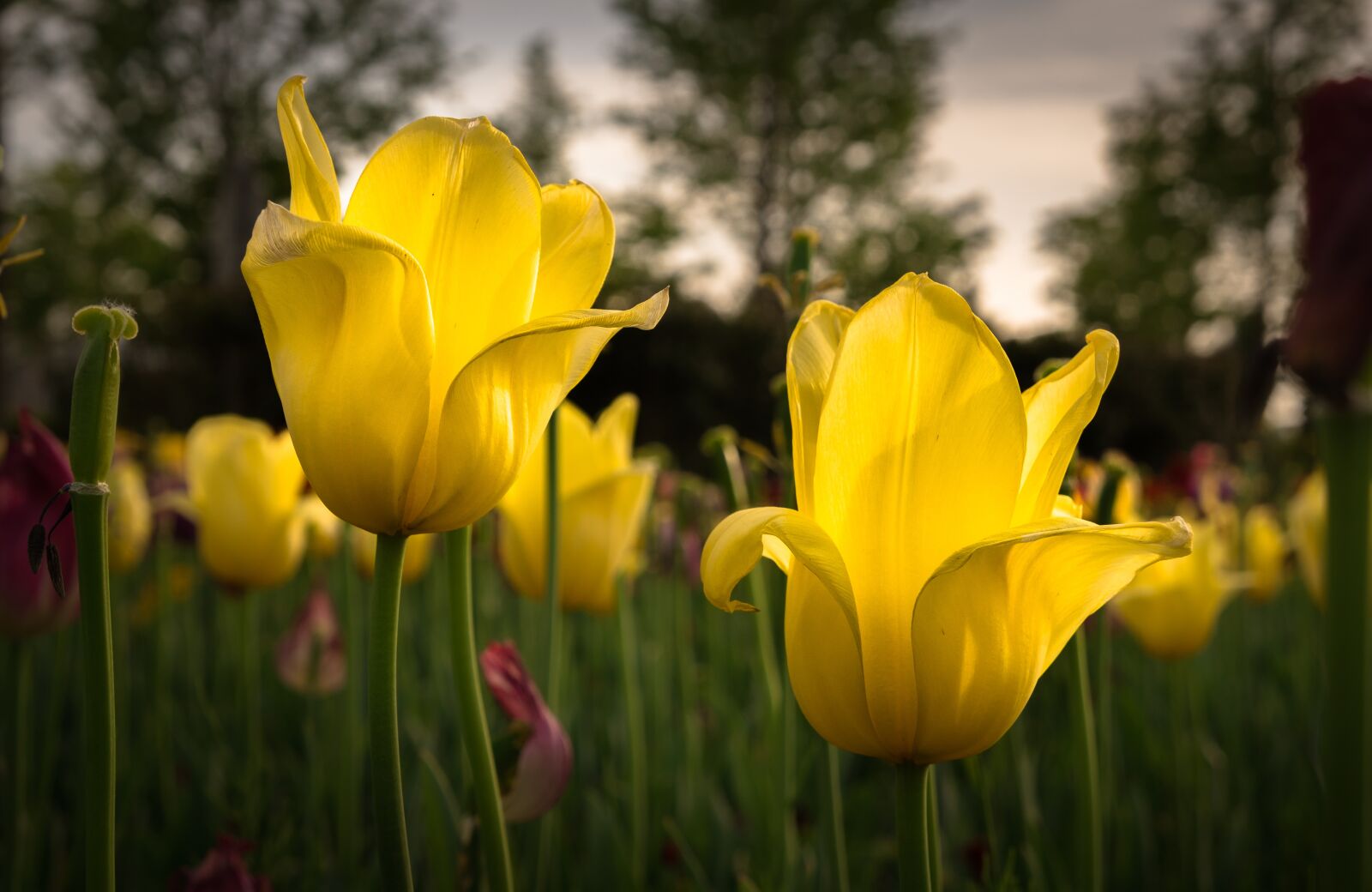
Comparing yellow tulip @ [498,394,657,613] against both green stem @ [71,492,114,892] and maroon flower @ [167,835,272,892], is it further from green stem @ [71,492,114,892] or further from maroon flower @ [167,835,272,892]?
green stem @ [71,492,114,892]

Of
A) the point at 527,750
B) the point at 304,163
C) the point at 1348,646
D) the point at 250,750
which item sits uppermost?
the point at 304,163

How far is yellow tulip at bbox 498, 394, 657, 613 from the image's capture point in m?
1.34

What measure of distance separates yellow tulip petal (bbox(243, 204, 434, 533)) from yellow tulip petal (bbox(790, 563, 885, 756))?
251 mm

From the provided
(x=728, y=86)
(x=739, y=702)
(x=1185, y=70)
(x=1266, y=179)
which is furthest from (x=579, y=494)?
(x=1185, y=70)

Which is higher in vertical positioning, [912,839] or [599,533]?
→ [599,533]

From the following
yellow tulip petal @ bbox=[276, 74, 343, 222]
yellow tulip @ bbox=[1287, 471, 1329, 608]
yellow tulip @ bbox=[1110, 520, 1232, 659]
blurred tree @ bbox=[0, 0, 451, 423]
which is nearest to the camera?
yellow tulip petal @ bbox=[276, 74, 343, 222]

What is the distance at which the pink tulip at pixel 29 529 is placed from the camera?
37.4 inches

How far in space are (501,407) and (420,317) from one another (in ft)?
0.25

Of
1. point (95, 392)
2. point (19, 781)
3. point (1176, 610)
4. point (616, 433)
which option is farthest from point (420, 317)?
point (1176, 610)

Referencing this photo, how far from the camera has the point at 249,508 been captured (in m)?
1.80

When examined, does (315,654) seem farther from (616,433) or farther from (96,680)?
(96,680)

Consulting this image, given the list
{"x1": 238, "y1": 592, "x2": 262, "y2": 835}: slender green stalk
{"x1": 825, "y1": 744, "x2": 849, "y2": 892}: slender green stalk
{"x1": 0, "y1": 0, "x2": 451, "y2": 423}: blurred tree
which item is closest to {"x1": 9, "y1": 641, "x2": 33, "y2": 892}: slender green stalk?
{"x1": 238, "y1": 592, "x2": 262, "y2": 835}: slender green stalk

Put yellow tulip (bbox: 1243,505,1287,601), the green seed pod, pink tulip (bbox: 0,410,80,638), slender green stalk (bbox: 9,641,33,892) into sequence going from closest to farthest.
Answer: the green seed pod
pink tulip (bbox: 0,410,80,638)
slender green stalk (bbox: 9,641,33,892)
yellow tulip (bbox: 1243,505,1287,601)

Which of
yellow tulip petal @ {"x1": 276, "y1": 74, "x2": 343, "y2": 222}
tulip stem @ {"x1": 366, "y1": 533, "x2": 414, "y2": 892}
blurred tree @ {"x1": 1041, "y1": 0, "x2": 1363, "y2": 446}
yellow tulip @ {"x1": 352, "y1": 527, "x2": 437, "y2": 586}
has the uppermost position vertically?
blurred tree @ {"x1": 1041, "y1": 0, "x2": 1363, "y2": 446}
